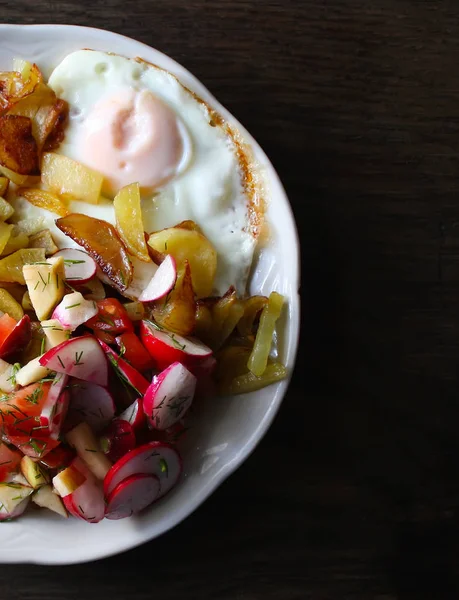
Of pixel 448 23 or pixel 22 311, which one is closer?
pixel 22 311

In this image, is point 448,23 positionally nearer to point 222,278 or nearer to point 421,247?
point 421,247

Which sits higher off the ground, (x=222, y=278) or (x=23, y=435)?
(x=222, y=278)

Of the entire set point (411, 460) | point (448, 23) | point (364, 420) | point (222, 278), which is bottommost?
point (411, 460)

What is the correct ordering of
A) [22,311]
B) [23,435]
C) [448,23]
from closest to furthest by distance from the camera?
1. [23,435]
2. [22,311]
3. [448,23]

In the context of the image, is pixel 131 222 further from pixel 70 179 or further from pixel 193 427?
pixel 193 427

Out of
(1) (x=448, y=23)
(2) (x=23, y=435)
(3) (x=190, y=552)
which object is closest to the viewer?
(2) (x=23, y=435)

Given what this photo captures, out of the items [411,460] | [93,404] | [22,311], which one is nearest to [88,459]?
[93,404]
